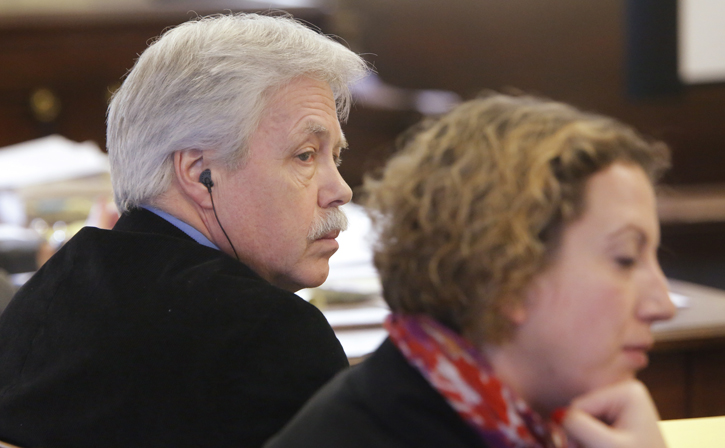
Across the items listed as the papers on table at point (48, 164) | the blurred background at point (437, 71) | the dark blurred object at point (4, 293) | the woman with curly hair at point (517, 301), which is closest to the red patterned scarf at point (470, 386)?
A: the woman with curly hair at point (517, 301)

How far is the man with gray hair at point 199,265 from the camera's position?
952 mm

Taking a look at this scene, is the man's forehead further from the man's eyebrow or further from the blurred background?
the blurred background

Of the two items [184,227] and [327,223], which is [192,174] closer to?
[184,227]

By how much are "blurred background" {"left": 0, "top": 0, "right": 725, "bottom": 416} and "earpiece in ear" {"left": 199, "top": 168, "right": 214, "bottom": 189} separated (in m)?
2.69

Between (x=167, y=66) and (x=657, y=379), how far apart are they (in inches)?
55.3

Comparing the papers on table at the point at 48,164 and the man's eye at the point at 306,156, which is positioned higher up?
the man's eye at the point at 306,156

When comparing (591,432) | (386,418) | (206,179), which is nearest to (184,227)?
(206,179)

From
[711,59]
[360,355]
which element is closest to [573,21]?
[711,59]

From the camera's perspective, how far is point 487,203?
27.2 inches

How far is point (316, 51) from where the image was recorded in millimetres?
1320

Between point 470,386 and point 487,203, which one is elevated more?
point 487,203

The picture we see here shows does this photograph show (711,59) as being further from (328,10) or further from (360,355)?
(360,355)

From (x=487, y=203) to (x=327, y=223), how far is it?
67 centimetres

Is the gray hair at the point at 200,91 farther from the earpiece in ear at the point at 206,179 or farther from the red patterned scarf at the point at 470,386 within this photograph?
the red patterned scarf at the point at 470,386
